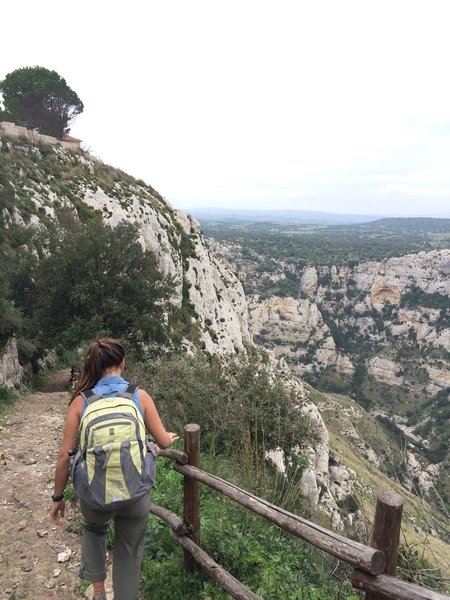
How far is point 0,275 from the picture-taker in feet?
38.7

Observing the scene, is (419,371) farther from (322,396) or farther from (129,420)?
(129,420)

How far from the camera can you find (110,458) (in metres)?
2.55

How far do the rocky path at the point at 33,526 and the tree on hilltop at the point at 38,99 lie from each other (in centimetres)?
4215

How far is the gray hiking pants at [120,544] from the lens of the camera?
2793 mm

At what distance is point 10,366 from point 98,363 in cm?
1075

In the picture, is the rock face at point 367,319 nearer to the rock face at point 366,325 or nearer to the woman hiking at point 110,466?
the rock face at point 366,325

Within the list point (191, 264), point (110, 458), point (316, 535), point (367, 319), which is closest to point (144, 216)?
point (191, 264)

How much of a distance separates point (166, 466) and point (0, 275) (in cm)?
878

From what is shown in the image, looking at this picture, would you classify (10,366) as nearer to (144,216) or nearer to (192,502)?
(192,502)

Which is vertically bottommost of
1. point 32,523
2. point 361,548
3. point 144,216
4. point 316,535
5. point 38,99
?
point 32,523

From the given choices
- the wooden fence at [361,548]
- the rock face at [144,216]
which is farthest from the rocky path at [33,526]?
the rock face at [144,216]

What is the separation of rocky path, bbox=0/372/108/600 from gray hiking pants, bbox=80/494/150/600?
117cm

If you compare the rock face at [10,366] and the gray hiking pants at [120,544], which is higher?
Result: the gray hiking pants at [120,544]

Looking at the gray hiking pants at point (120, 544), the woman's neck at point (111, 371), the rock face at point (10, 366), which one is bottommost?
the rock face at point (10, 366)
